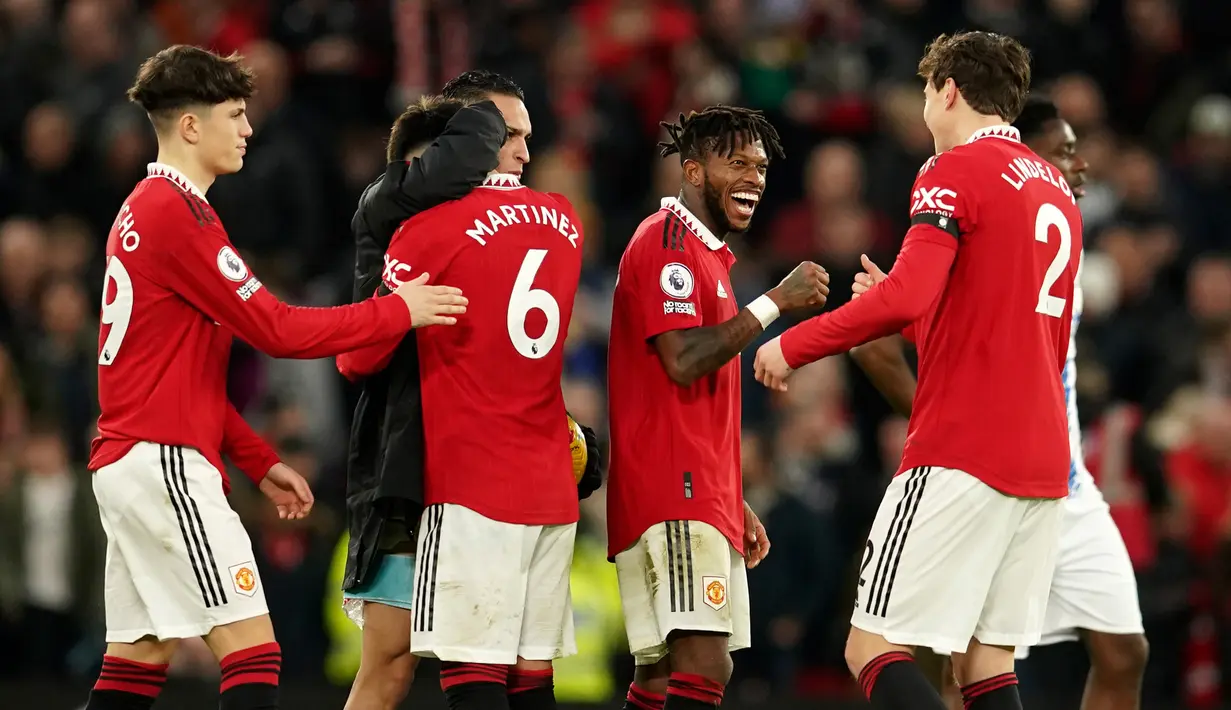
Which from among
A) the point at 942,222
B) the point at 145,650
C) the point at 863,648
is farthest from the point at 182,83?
the point at 863,648

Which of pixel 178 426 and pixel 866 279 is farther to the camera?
pixel 866 279

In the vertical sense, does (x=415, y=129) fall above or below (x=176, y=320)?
above

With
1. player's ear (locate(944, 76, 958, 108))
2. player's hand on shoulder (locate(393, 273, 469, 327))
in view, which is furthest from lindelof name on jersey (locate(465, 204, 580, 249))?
player's ear (locate(944, 76, 958, 108))

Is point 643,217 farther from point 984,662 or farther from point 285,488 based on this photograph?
point 984,662

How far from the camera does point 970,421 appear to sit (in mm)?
5746

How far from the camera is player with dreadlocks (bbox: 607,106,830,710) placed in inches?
234

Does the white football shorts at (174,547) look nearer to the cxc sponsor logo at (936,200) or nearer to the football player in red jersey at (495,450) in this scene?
the football player in red jersey at (495,450)

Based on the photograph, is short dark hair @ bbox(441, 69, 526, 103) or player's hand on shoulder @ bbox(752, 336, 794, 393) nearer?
player's hand on shoulder @ bbox(752, 336, 794, 393)

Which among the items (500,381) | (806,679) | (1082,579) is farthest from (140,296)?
(806,679)

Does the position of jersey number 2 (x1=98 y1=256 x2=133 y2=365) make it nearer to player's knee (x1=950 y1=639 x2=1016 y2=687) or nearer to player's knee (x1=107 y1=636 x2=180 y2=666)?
player's knee (x1=107 y1=636 x2=180 y2=666)

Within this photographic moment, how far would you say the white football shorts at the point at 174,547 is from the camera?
225 inches

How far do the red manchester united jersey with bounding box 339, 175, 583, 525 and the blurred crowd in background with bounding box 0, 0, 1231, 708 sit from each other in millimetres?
4126

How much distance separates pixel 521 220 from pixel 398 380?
0.71 meters

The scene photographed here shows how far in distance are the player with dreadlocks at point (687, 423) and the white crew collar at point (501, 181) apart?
0.49 meters
